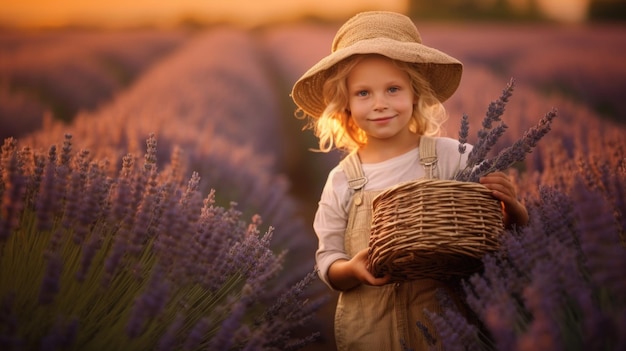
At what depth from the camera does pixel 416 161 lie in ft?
7.25

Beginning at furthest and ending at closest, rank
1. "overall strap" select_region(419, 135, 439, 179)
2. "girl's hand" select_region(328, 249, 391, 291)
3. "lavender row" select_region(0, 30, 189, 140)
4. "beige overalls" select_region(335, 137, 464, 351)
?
"lavender row" select_region(0, 30, 189, 140)
"overall strap" select_region(419, 135, 439, 179)
"beige overalls" select_region(335, 137, 464, 351)
"girl's hand" select_region(328, 249, 391, 291)

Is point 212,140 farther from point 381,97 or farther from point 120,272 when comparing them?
point 120,272

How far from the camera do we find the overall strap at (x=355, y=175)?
2.20m

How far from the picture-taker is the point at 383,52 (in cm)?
203

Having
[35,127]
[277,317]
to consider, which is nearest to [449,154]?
[277,317]

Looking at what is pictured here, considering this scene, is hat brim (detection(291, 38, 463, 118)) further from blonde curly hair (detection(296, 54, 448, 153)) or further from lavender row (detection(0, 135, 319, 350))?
lavender row (detection(0, 135, 319, 350))

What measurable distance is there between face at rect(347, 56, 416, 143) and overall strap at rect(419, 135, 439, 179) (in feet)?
0.36

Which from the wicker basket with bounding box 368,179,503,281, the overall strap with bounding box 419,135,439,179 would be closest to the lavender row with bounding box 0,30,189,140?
the overall strap with bounding box 419,135,439,179

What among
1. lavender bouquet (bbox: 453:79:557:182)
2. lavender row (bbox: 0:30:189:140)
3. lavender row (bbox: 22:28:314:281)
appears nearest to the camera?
lavender bouquet (bbox: 453:79:557:182)

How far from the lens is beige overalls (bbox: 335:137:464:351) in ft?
6.71

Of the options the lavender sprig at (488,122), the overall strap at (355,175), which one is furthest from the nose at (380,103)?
the lavender sprig at (488,122)

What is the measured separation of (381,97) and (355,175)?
30 centimetres

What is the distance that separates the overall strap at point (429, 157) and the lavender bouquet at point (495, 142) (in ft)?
0.57

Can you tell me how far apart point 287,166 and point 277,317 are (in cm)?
596
